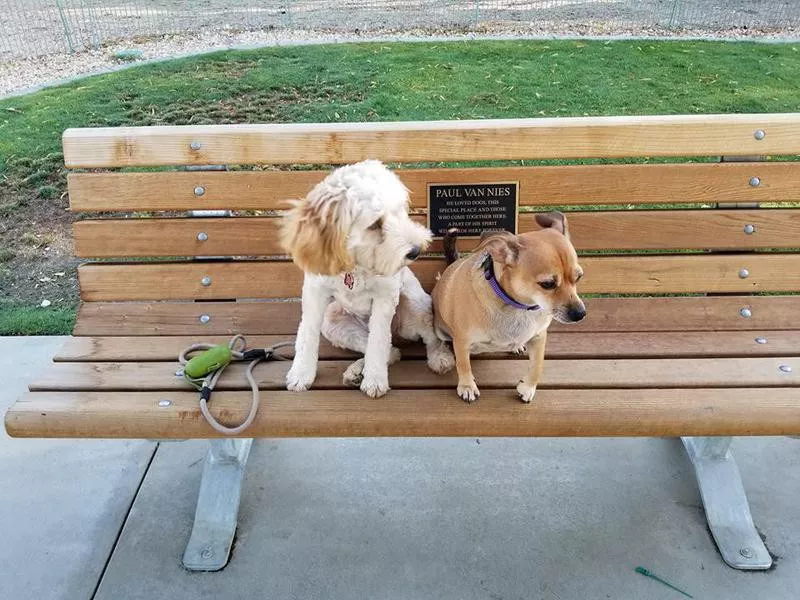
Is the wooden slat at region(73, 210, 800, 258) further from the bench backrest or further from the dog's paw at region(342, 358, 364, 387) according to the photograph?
the dog's paw at region(342, 358, 364, 387)

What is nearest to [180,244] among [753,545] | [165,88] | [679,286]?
[679,286]

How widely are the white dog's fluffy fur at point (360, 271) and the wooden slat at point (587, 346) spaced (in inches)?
5.2

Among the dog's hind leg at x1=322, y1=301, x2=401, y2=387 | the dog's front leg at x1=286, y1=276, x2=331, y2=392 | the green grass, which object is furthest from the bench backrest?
the green grass

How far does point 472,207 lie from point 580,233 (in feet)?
1.60

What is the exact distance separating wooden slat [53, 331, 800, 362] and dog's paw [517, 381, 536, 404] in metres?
0.38

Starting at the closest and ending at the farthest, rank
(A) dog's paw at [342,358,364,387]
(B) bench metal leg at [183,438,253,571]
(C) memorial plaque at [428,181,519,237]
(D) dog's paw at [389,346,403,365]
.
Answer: (A) dog's paw at [342,358,364,387], (D) dog's paw at [389,346,403,365], (B) bench metal leg at [183,438,253,571], (C) memorial plaque at [428,181,519,237]

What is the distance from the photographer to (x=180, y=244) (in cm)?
308

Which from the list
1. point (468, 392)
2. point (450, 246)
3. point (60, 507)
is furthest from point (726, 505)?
point (60, 507)

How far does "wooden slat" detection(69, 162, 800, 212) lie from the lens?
297 cm

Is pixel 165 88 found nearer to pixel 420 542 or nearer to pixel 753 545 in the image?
pixel 420 542

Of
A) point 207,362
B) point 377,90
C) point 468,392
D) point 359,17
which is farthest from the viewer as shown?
point 359,17

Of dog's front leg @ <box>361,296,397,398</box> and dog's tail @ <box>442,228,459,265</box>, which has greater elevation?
dog's tail @ <box>442,228,459,265</box>

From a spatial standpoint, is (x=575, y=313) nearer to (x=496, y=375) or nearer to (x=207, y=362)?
(x=496, y=375)

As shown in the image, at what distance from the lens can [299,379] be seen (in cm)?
257
